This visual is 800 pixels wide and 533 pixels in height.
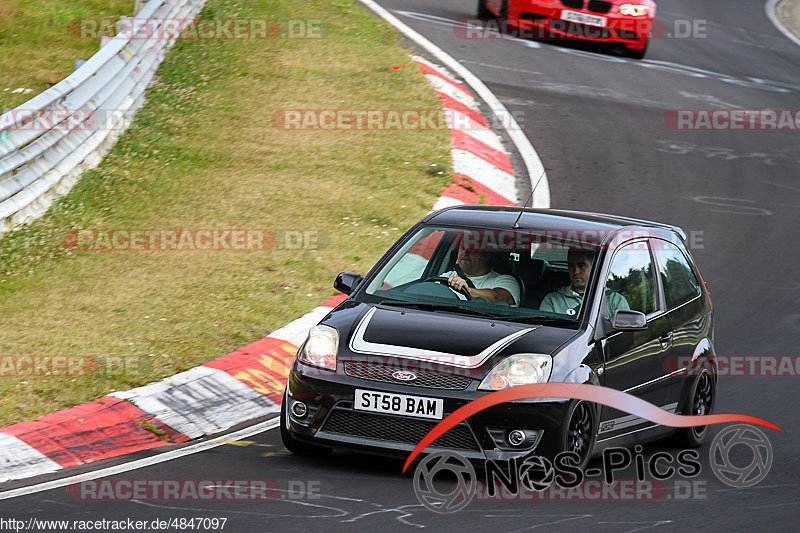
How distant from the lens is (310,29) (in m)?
19.4

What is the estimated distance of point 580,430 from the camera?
6512 mm

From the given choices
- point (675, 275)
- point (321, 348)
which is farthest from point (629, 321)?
point (321, 348)

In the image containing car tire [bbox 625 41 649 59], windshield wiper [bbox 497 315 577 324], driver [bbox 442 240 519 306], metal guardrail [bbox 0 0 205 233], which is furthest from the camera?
car tire [bbox 625 41 649 59]

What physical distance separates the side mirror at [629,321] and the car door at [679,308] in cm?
79

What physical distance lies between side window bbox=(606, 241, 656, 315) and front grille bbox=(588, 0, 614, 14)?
13.0 metres

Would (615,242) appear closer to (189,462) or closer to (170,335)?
(189,462)

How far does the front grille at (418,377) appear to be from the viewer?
20.5ft

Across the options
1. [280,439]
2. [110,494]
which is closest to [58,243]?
[280,439]

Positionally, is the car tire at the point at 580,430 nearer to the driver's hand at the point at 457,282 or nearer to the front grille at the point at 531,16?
the driver's hand at the point at 457,282

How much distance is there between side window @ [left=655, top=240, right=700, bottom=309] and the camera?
7.84 meters

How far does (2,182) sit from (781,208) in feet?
29.2
